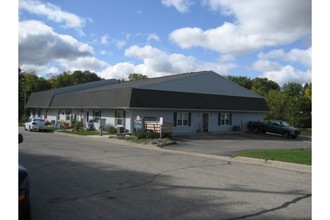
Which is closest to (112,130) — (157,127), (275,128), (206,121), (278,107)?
(157,127)

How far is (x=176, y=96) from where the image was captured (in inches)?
1347

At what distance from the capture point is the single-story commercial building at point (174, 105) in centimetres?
3181

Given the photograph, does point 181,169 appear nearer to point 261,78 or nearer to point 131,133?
point 131,133

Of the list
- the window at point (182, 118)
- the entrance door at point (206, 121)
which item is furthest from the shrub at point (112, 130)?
the entrance door at point (206, 121)

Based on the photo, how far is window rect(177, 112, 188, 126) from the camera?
34.5 m

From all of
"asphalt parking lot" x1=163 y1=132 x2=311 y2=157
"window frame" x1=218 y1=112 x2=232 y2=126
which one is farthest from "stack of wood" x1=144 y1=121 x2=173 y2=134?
"window frame" x1=218 y1=112 x2=232 y2=126

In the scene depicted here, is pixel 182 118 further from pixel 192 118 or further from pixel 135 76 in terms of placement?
pixel 135 76

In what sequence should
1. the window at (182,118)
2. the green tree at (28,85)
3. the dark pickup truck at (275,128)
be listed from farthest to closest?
the green tree at (28,85) < the dark pickup truck at (275,128) < the window at (182,118)

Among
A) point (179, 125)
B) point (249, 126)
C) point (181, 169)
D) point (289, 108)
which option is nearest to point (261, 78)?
point (289, 108)

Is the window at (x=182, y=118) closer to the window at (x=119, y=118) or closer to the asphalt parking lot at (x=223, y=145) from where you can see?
the asphalt parking lot at (x=223, y=145)

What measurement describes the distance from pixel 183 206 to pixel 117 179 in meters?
3.36

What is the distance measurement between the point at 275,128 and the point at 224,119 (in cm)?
529
